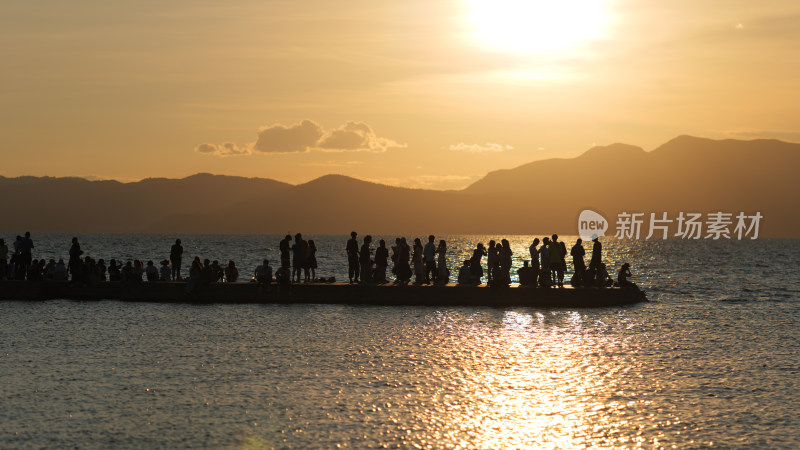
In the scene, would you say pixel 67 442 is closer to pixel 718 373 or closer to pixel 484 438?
pixel 484 438

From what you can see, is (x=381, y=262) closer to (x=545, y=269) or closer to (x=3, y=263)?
(x=545, y=269)

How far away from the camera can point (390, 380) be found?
1778cm

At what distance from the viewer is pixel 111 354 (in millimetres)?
20984

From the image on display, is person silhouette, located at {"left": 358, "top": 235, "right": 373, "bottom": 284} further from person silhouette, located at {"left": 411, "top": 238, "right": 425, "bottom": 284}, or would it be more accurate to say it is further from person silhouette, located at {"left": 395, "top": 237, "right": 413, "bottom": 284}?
person silhouette, located at {"left": 411, "top": 238, "right": 425, "bottom": 284}

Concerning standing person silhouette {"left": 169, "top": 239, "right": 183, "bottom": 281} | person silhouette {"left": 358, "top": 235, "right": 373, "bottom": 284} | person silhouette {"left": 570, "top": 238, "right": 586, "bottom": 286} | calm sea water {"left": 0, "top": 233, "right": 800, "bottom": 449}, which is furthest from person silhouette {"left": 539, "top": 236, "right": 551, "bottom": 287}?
standing person silhouette {"left": 169, "top": 239, "right": 183, "bottom": 281}

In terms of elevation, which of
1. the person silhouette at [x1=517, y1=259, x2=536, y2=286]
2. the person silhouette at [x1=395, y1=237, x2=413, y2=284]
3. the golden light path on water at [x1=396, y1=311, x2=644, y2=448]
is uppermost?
the person silhouette at [x1=395, y1=237, x2=413, y2=284]

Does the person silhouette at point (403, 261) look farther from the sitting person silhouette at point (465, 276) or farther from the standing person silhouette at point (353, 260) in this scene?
the sitting person silhouette at point (465, 276)

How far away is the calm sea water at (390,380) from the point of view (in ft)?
44.3

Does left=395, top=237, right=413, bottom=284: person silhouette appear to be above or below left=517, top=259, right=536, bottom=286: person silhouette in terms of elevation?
above

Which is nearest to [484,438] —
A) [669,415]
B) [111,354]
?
[669,415]

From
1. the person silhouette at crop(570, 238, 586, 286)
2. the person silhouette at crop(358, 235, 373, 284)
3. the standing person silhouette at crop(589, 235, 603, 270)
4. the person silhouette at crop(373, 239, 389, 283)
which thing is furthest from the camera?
the person silhouette at crop(373, 239, 389, 283)

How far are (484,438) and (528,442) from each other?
0.70m

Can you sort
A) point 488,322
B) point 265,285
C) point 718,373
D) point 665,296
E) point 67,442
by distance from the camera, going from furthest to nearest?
point 665,296 → point 265,285 → point 488,322 → point 718,373 → point 67,442

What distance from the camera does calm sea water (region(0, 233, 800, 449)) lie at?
1351cm
